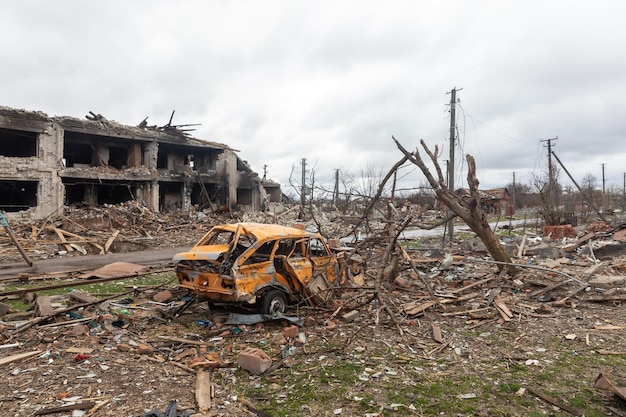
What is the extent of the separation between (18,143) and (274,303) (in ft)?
89.8

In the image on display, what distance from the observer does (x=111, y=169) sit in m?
26.3

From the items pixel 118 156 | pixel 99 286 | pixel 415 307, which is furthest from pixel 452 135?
pixel 118 156

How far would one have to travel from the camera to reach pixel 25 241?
1841 cm

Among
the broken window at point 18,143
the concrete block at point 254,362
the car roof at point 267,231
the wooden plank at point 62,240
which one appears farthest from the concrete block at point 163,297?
the broken window at point 18,143

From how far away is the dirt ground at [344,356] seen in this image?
4344mm

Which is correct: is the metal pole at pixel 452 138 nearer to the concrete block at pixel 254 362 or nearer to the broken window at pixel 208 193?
the concrete block at pixel 254 362

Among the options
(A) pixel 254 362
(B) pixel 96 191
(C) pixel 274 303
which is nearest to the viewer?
(A) pixel 254 362

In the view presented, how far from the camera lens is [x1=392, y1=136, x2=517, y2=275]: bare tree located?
9617 millimetres

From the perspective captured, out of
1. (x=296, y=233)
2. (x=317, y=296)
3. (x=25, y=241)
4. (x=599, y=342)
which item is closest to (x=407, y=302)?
(x=317, y=296)

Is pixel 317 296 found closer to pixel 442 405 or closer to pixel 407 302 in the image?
pixel 407 302

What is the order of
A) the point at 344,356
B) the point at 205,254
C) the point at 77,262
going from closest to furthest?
the point at 344,356 < the point at 205,254 < the point at 77,262

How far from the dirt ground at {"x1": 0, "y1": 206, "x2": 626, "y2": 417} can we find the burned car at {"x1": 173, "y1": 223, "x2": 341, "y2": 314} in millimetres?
453

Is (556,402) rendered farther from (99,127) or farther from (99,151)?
(99,151)

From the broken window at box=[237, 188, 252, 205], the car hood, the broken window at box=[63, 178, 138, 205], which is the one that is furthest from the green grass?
the broken window at box=[237, 188, 252, 205]
